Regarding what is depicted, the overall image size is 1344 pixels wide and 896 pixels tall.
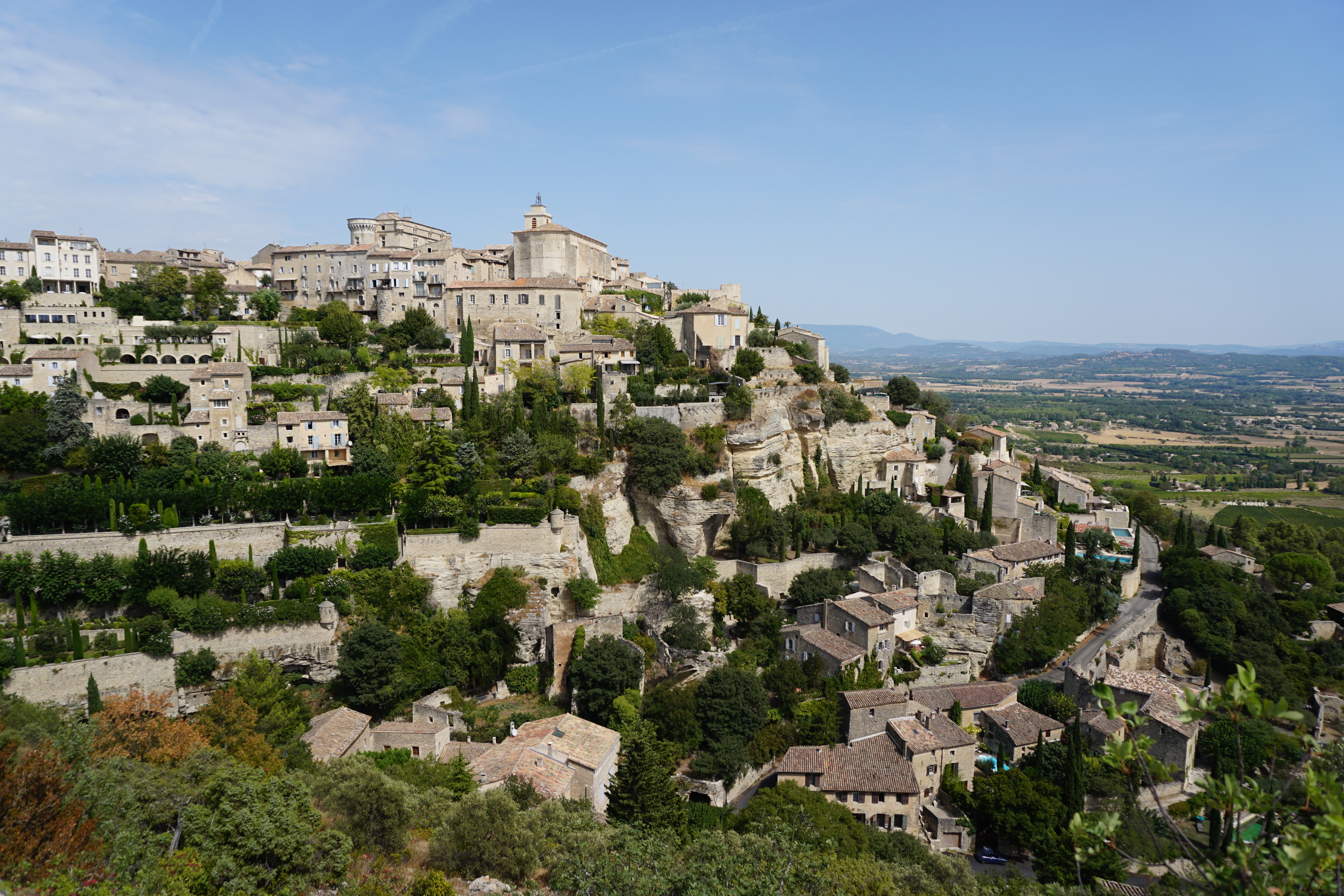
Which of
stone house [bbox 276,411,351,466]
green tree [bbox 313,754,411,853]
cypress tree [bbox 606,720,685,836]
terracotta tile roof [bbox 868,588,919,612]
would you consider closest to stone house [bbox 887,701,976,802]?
terracotta tile roof [bbox 868,588,919,612]

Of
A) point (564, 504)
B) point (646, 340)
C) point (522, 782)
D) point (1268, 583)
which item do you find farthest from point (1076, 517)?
point (522, 782)

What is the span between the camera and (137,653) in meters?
26.5

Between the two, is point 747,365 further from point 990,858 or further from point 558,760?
point 990,858

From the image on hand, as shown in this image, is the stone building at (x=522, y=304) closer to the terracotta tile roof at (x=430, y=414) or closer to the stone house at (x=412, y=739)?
the terracotta tile roof at (x=430, y=414)

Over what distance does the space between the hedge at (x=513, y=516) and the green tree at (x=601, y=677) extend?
644 centimetres

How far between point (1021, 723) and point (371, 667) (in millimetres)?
25191

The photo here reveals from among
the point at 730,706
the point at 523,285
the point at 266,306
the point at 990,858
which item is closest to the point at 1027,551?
the point at 990,858

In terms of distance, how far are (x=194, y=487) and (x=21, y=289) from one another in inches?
941

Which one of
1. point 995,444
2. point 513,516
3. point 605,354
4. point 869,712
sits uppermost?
point 605,354

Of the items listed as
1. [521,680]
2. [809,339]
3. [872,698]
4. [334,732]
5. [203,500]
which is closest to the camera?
[334,732]

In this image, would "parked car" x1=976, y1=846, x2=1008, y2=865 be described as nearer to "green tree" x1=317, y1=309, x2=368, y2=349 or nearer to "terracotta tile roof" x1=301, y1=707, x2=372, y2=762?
"terracotta tile roof" x1=301, y1=707, x2=372, y2=762

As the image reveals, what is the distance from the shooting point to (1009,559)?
38719mm

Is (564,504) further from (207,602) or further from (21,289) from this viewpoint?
(21,289)

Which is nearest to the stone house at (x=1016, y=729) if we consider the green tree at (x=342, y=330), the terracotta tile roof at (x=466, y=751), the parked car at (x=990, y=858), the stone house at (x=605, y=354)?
the parked car at (x=990, y=858)
